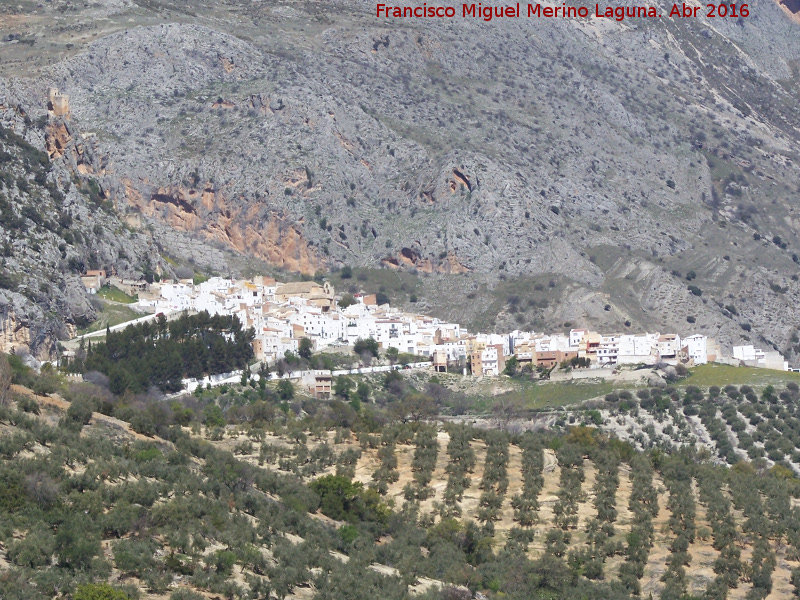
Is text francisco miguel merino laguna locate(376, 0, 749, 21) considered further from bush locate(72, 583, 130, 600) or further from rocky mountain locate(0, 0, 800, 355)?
bush locate(72, 583, 130, 600)

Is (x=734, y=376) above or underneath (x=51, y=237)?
underneath

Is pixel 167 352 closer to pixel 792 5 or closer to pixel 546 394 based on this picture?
pixel 546 394

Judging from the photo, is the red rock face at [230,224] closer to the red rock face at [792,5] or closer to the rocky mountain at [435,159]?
the rocky mountain at [435,159]

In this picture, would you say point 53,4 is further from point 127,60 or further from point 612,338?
point 612,338

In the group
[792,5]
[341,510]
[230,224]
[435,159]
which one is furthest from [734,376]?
[792,5]

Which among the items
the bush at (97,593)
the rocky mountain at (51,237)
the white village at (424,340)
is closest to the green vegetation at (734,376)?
the white village at (424,340)

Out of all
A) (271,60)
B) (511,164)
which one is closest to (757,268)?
(511,164)
